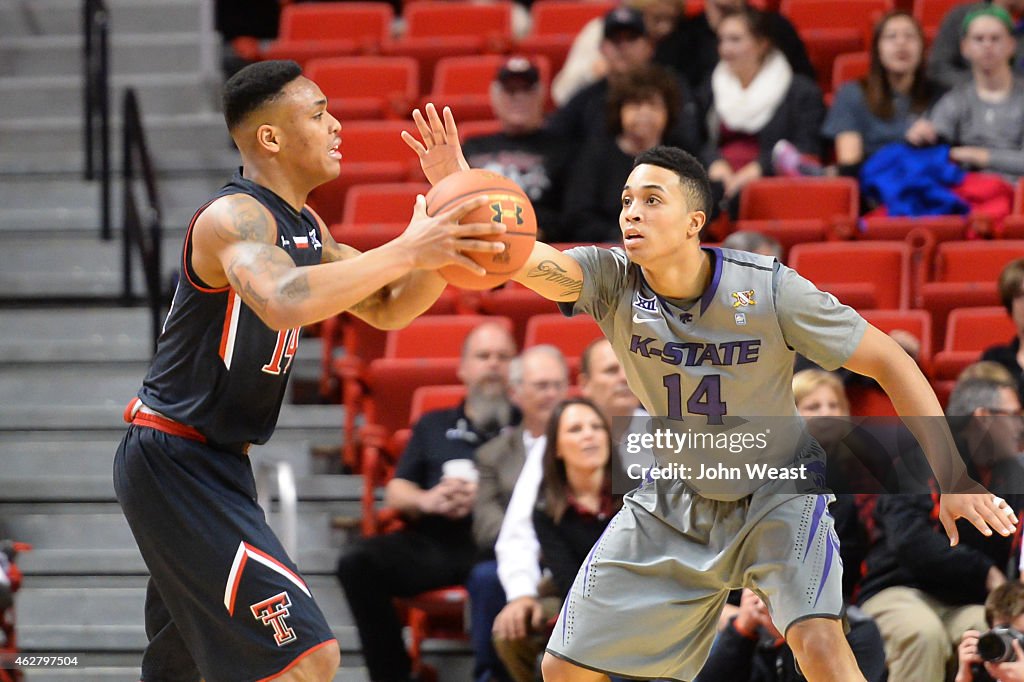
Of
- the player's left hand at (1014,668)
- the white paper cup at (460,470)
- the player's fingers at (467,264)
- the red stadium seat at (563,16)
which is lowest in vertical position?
the player's left hand at (1014,668)

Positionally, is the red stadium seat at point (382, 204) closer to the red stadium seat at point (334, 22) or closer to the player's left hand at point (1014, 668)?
the red stadium seat at point (334, 22)

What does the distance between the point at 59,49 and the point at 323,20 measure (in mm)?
1800

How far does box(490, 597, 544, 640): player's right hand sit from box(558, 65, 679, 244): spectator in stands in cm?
250

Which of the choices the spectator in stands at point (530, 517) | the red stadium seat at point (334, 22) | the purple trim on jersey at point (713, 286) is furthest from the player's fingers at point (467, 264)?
the red stadium seat at point (334, 22)

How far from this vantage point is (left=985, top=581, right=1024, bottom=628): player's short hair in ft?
17.8

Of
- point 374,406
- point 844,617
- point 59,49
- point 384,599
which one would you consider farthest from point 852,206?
point 59,49

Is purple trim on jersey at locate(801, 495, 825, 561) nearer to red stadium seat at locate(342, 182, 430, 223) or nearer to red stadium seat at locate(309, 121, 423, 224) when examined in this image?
red stadium seat at locate(342, 182, 430, 223)

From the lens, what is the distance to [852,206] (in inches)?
322

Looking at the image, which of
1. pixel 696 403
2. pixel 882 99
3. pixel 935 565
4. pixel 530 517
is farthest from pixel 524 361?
pixel 882 99

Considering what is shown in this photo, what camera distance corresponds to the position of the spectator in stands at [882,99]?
27.5 ft

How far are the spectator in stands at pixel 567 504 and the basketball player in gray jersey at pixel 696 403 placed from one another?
4.61 feet

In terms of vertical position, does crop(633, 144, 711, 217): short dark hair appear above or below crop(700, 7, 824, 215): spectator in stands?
below

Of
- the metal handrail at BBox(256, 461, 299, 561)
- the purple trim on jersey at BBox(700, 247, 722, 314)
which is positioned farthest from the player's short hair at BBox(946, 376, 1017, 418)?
the metal handrail at BBox(256, 461, 299, 561)

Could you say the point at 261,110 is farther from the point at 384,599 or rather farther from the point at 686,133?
the point at 686,133
